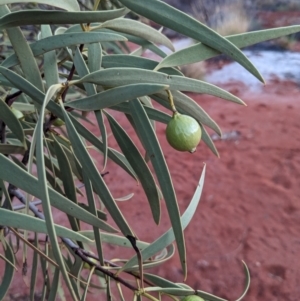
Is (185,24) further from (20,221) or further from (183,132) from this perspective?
(20,221)

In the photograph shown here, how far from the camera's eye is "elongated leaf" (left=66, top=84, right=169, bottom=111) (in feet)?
1.21

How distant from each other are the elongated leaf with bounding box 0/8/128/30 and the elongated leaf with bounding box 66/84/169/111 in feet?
0.25

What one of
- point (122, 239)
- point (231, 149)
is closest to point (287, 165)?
point (231, 149)

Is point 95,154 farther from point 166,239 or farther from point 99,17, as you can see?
point 99,17

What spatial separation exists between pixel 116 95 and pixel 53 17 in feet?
0.37

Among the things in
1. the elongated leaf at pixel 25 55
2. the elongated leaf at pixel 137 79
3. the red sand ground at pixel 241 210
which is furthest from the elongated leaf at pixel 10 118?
the red sand ground at pixel 241 210

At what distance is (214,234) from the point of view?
199cm

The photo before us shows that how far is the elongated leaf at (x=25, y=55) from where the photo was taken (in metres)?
0.48

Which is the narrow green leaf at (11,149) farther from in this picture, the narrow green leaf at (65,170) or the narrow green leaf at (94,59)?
the narrow green leaf at (94,59)

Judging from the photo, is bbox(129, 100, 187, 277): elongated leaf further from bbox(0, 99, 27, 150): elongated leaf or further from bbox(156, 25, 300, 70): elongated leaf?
bbox(0, 99, 27, 150): elongated leaf

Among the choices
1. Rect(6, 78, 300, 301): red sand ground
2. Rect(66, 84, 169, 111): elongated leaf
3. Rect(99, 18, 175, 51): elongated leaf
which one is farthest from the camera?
Rect(6, 78, 300, 301): red sand ground

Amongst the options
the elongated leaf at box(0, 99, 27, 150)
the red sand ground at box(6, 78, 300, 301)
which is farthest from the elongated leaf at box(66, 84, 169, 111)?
the red sand ground at box(6, 78, 300, 301)

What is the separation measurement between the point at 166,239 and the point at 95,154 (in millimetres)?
2162

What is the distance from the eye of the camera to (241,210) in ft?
7.12
